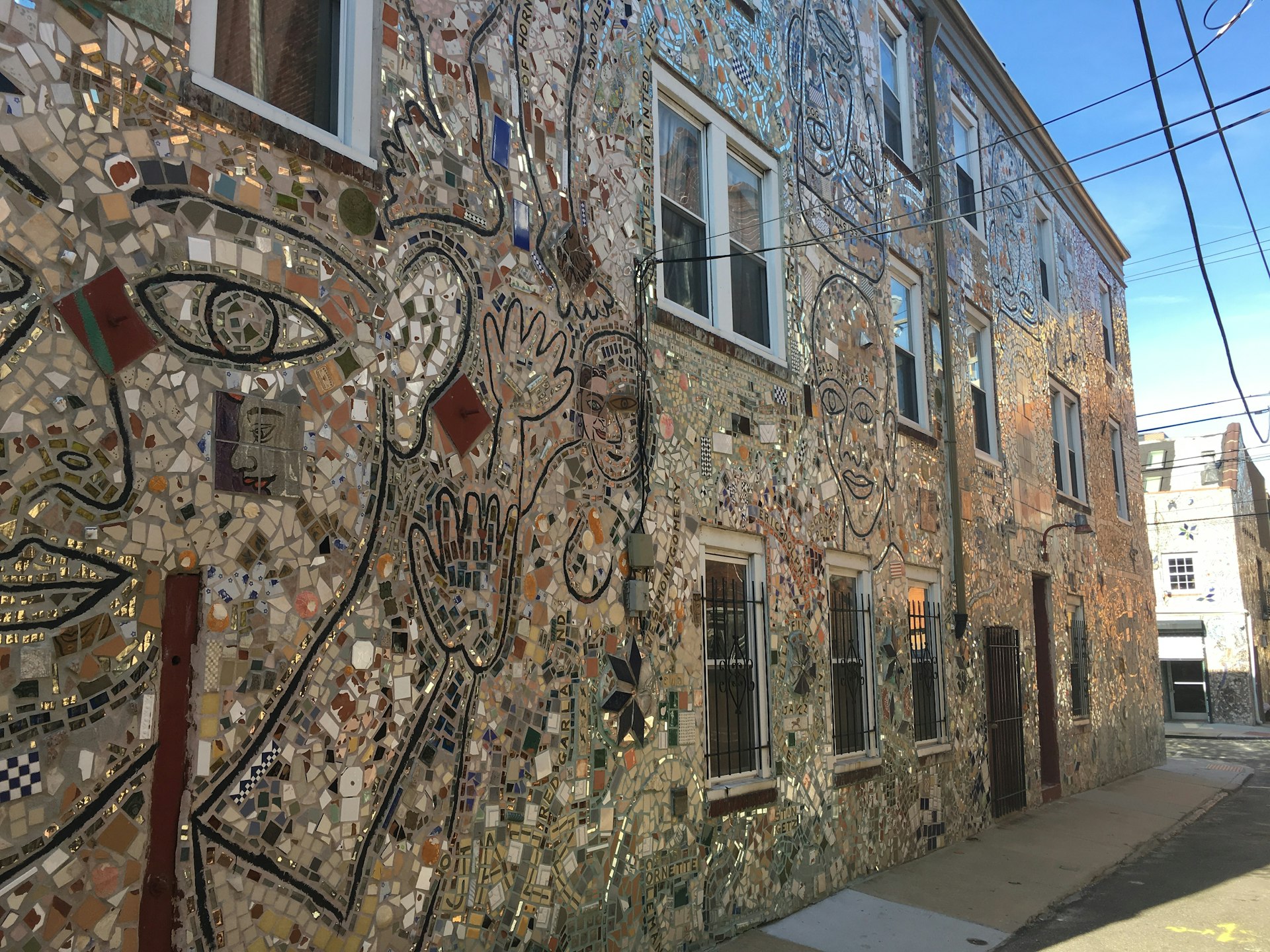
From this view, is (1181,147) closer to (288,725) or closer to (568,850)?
(568,850)

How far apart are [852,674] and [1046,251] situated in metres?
11.1

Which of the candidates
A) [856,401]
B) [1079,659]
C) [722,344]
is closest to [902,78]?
[856,401]

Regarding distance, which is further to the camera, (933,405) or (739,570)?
(933,405)

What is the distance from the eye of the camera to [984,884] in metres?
8.80

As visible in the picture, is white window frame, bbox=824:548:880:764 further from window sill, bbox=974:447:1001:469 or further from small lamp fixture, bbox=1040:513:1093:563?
small lamp fixture, bbox=1040:513:1093:563

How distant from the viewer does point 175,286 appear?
3924mm

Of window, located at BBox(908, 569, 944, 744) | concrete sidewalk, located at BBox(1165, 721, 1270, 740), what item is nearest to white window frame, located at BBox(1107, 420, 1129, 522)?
window, located at BBox(908, 569, 944, 744)

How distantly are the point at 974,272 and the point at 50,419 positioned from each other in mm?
12131

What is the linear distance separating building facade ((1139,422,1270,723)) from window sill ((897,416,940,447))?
25381 millimetres

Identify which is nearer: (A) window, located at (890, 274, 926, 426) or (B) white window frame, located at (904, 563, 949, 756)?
(B) white window frame, located at (904, 563, 949, 756)

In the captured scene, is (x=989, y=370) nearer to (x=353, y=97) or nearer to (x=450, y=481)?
(x=450, y=481)

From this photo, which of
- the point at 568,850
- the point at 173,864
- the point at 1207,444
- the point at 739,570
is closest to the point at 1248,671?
the point at 1207,444

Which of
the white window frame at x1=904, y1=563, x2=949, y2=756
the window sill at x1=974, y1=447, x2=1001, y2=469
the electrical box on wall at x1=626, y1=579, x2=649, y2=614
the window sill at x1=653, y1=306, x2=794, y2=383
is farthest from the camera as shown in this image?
the window sill at x1=974, y1=447, x2=1001, y2=469

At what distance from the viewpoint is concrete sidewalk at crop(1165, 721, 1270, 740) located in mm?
27922
